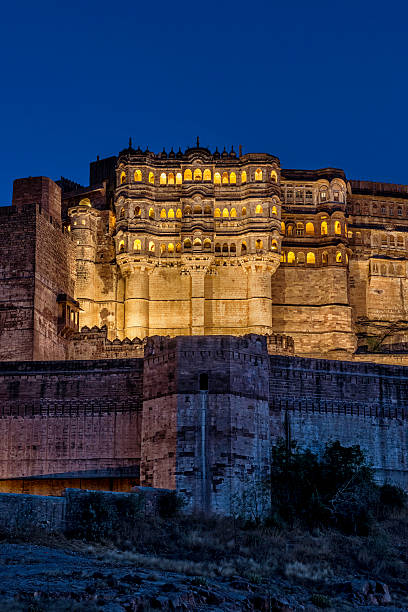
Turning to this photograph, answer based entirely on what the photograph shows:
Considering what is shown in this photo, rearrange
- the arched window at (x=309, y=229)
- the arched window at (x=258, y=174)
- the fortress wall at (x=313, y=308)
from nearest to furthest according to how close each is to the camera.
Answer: the fortress wall at (x=313, y=308) < the arched window at (x=258, y=174) < the arched window at (x=309, y=229)

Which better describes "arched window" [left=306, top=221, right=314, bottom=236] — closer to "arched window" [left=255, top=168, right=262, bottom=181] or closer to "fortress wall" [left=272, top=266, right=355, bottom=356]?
"fortress wall" [left=272, top=266, right=355, bottom=356]

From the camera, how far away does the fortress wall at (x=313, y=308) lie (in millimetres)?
80562

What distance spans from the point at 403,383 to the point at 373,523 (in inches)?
349

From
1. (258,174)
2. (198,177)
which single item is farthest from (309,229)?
(198,177)

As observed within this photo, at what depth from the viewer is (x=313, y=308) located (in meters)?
82.2

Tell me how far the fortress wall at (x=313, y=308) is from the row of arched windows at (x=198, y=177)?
750 centimetres

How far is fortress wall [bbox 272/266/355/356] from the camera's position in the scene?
80.6 metres

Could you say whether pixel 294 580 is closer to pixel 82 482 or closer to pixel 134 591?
pixel 134 591

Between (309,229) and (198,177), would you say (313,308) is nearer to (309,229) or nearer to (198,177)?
(309,229)

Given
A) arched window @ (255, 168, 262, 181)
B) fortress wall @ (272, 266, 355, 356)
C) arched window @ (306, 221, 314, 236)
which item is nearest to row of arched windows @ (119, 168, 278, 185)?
arched window @ (255, 168, 262, 181)

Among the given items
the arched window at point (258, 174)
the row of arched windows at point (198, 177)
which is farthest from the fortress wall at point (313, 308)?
the row of arched windows at point (198, 177)

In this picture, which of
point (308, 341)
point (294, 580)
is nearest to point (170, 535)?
point (294, 580)

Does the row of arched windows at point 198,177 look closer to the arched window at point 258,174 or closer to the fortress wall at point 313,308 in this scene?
the arched window at point 258,174

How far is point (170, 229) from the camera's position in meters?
80.7
